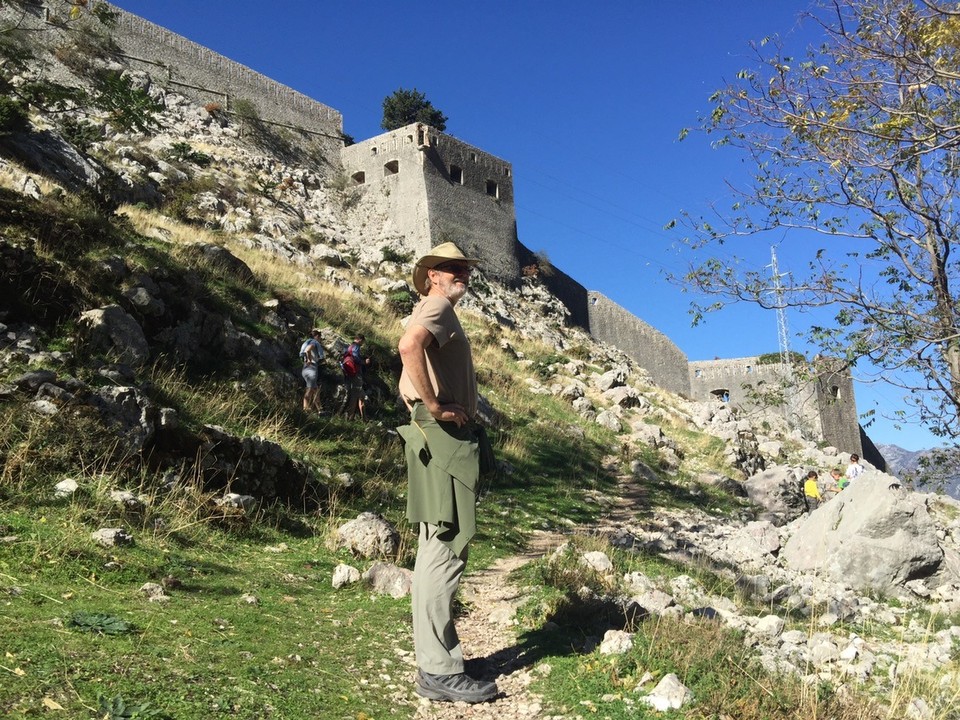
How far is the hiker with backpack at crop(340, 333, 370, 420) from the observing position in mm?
10508

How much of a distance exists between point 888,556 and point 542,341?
20371 mm

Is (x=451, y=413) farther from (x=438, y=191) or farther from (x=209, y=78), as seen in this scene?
(x=209, y=78)

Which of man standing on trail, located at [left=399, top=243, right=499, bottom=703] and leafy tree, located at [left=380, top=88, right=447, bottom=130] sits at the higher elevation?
leafy tree, located at [left=380, top=88, right=447, bottom=130]

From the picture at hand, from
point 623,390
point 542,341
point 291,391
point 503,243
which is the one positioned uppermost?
point 503,243

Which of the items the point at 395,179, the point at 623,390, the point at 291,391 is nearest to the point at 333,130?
the point at 395,179

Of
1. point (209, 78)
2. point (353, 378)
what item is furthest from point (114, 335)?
point (209, 78)

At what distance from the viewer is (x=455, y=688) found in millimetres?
3244

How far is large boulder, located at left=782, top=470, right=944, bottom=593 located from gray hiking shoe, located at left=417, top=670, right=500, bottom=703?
4.78 m

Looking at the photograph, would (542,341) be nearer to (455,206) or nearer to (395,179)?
(455,206)

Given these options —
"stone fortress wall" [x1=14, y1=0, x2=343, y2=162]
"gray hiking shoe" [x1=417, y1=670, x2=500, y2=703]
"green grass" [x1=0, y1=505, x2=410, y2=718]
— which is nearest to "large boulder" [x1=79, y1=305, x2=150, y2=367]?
"green grass" [x1=0, y1=505, x2=410, y2=718]

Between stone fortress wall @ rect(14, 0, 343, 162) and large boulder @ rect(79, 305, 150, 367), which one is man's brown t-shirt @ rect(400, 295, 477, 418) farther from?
stone fortress wall @ rect(14, 0, 343, 162)

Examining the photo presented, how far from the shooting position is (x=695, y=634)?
363 centimetres

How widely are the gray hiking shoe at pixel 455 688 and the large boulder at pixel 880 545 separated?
188 inches

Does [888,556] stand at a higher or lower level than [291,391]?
lower
